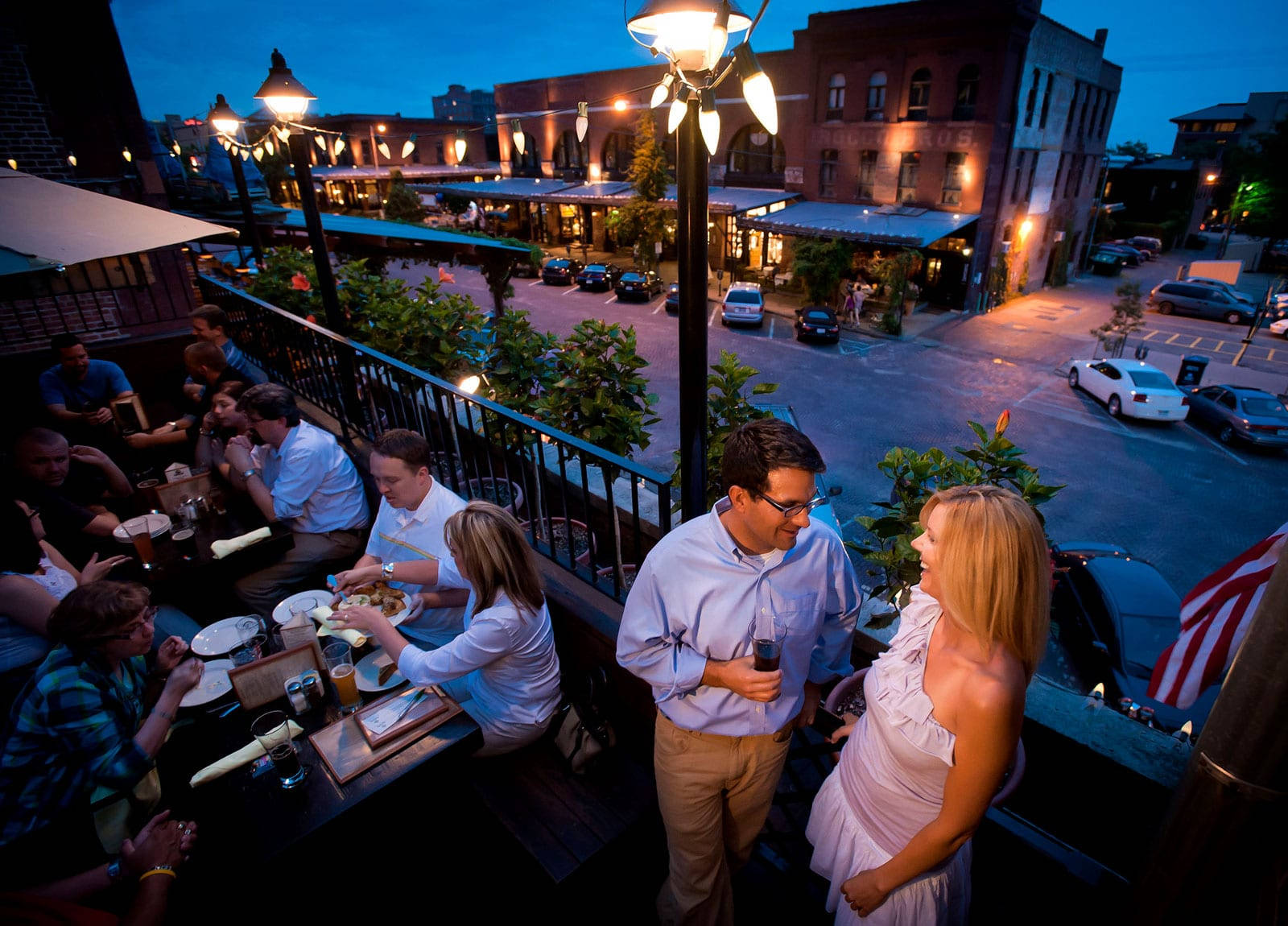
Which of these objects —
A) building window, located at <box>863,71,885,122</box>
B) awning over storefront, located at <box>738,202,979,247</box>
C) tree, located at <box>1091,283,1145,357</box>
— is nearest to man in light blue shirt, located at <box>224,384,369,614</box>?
tree, located at <box>1091,283,1145,357</box>

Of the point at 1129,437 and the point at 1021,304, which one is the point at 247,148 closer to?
the point at 1129,437

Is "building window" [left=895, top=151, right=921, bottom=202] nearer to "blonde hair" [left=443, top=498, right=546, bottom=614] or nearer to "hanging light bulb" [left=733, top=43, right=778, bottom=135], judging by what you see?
"hanging light bulb" [left=733, top=43, right=778, bottom=135]

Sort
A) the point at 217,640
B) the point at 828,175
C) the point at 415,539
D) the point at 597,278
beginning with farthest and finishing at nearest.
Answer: the point at 828,175, the point at 597,278, the point at 415,539, the point at 217,640

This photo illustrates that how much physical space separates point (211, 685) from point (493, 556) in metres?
1.65

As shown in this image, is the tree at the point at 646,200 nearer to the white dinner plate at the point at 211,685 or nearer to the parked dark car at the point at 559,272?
the parked dark car at the point at 559,272

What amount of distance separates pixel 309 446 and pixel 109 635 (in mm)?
1968

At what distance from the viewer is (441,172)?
4953 cm

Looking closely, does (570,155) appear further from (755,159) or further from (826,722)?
(826,722)

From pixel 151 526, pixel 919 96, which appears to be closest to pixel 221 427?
pixel 151 526

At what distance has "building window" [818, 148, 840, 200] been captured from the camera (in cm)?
2716

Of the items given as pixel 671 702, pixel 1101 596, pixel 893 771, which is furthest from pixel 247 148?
pixel 1101 596

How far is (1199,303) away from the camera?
25703 millimetres

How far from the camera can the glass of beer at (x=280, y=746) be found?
2525 mm

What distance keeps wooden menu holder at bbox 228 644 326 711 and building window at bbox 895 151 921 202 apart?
28.4m
